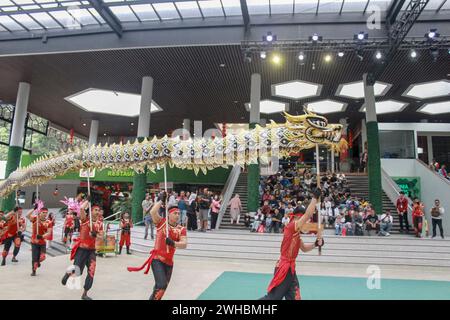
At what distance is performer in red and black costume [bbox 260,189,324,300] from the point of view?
429cm

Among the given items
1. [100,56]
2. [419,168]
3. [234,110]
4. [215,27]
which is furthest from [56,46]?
[419,168]

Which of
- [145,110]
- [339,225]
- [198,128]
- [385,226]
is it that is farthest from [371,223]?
[198,128]

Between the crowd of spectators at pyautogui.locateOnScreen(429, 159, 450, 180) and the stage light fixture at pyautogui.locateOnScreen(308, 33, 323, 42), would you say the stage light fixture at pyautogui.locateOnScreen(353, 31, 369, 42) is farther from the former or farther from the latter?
the crowd of spectators at pyautogui.locateOnScreen(429, 159, 450, 180)

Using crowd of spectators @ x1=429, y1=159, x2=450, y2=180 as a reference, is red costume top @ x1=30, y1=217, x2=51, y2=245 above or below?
below

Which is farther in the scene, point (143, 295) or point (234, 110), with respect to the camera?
point (234, 110)

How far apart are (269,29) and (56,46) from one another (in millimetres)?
9793

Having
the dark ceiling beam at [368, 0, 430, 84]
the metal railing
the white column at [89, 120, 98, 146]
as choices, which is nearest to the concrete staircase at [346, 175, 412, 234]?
the metal railing

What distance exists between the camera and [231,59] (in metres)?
15.3

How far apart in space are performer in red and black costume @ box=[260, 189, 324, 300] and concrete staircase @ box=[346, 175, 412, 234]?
1143cm

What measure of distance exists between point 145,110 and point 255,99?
5.70 metres

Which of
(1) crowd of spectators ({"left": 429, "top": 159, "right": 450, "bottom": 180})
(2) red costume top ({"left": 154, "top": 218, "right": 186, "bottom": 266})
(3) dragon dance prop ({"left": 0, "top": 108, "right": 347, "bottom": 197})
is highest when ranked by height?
(1) crowd of spectators ({"left": 429, "top": 159, "right": 450, "bottom": 180})

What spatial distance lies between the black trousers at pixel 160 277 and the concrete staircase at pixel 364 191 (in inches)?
483

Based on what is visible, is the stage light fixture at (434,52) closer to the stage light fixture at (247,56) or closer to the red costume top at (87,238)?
the stage light fixture at (247,56)
